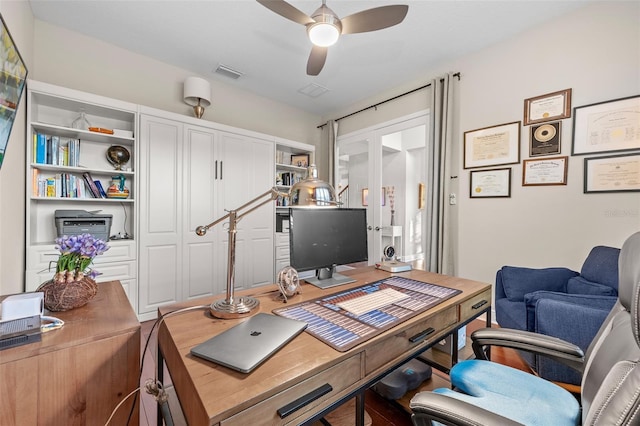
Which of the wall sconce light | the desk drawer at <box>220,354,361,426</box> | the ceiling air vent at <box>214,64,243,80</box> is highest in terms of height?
the ceiling air vent at <box>214,64,243,80</box>

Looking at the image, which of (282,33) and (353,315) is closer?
(353,315)

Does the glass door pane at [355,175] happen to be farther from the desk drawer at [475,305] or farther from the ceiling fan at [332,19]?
the desk drawer at [475,305]

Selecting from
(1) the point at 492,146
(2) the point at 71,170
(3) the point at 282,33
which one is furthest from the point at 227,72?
(1) the point at 492,146

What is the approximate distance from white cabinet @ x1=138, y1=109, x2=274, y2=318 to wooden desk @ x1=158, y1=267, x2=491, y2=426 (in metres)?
2.00

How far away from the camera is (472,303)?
145cm

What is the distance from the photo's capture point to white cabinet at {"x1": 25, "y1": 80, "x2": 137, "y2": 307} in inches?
88.8

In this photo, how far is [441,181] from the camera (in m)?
3.06

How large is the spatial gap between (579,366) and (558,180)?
2004 millimetres

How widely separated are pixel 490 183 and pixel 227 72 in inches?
133

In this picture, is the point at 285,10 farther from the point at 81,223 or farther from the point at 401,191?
the point at 401,191

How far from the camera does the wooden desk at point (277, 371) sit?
0.62m

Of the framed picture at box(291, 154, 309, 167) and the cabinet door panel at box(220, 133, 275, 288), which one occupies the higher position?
the framed picture at box(291, 154, 309, 167)

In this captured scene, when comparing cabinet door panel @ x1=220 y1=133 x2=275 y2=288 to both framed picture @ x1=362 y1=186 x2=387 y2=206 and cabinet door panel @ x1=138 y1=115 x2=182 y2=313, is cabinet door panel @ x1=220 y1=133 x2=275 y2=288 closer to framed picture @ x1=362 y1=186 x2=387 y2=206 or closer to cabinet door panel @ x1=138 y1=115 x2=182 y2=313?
cabinet door panel @ x1=138 y1=115 x2=182 y2=313

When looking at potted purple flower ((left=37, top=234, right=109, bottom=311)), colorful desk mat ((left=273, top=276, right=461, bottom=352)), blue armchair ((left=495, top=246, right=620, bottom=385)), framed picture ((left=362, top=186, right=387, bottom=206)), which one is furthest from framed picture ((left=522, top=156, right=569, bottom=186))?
potted purple flower ((left=37, top=234, right=109, bottom=311))
